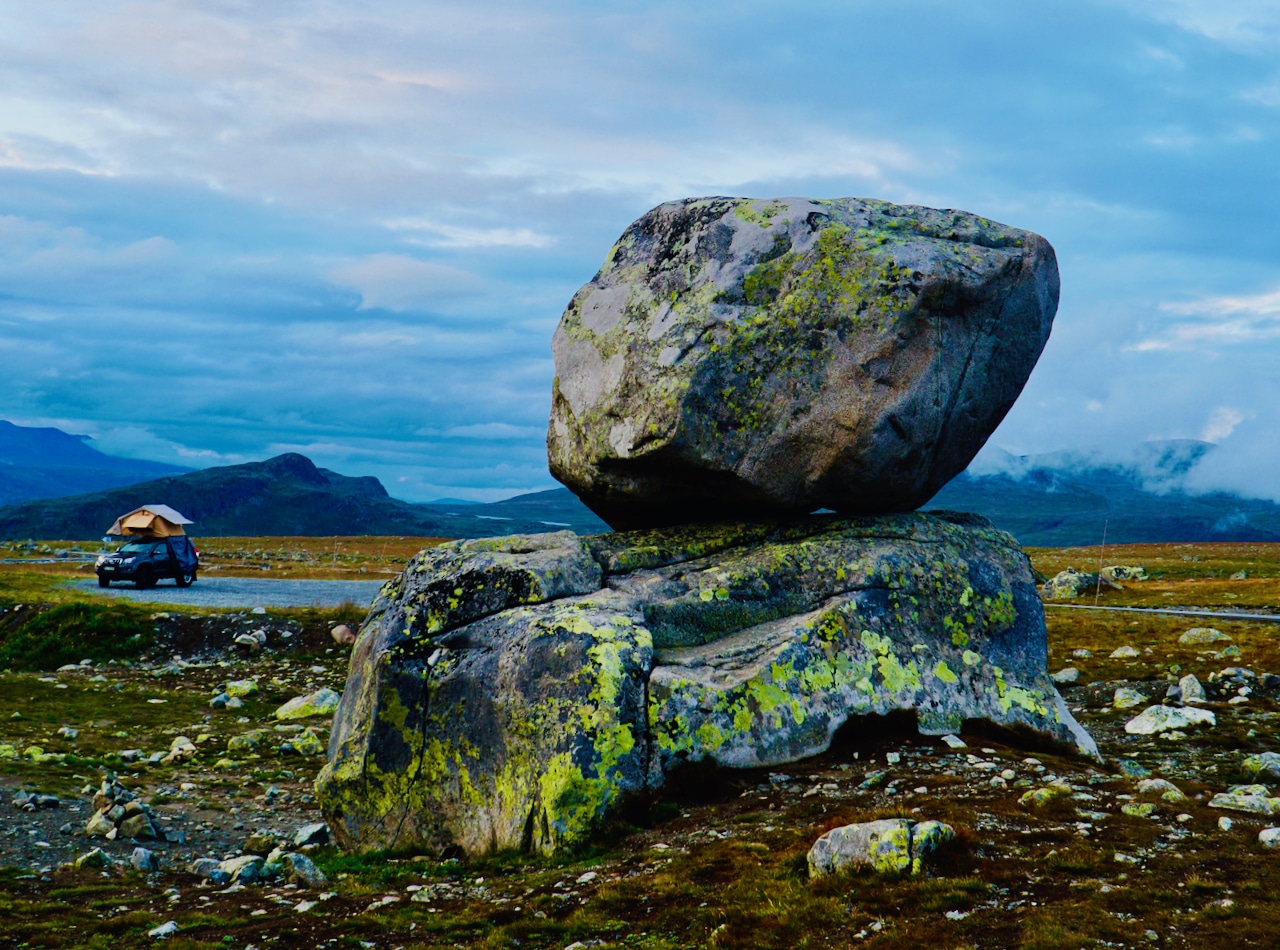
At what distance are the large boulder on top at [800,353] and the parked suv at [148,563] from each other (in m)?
45.0

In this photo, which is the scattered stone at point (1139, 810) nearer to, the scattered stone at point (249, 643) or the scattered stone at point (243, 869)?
the scattered stone at point (243, 869)

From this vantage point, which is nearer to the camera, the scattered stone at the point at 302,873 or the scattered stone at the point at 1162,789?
the scattered stone at the point at 1162,789

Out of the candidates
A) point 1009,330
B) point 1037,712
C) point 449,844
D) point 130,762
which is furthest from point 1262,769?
point 130,762

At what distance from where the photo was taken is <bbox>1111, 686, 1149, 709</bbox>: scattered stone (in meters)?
26.0

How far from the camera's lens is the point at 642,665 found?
1631cm

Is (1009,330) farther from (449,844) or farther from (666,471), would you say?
(449,844)

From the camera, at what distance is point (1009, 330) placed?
20500 millimetres

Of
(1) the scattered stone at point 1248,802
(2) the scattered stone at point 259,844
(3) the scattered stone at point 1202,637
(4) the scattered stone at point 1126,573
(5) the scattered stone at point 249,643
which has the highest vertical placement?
(1) the scattered stone at point 1248,802

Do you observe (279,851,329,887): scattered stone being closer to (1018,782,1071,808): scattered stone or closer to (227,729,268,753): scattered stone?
(1018,782,1071,808): scattered stone

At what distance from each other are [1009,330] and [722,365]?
20.9 ft

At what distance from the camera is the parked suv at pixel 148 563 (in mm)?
55750

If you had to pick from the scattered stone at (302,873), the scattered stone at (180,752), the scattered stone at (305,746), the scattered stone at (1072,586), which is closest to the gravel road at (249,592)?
the scattered stone at (305,746)

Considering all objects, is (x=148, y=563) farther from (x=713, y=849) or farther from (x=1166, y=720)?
(x=1166, y=720)

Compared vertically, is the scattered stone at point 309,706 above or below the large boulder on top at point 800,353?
below
